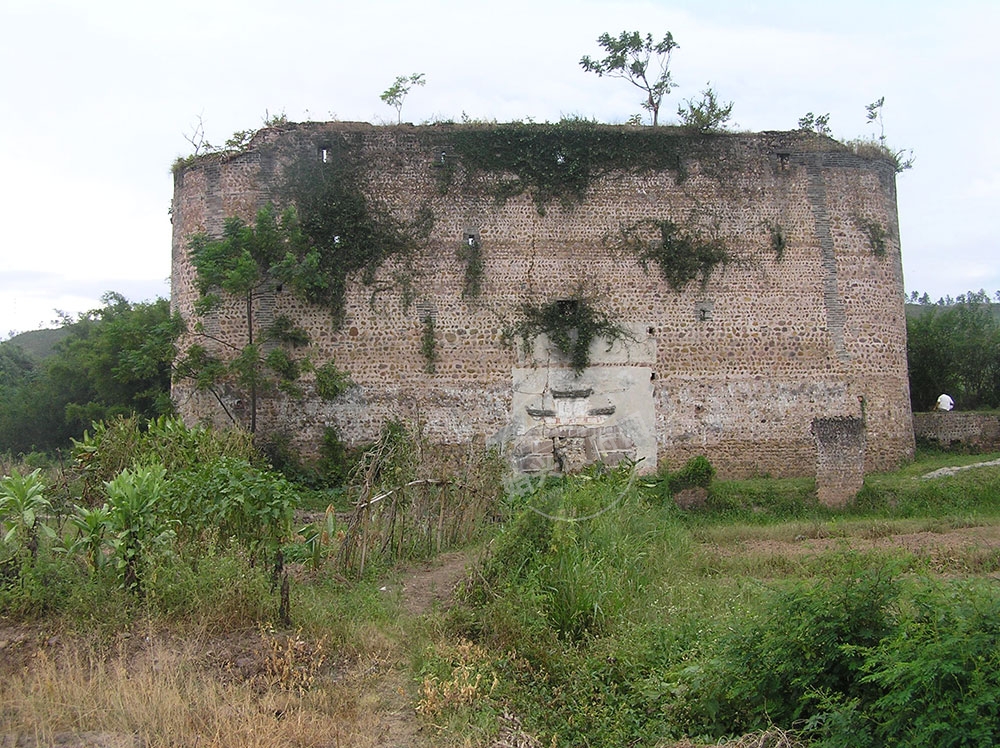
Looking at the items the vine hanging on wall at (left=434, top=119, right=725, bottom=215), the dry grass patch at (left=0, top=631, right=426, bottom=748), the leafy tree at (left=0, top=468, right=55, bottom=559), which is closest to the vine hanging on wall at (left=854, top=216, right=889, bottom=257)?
the vine hanging on wall at (left=434, top=119, right=725, bottom=215)

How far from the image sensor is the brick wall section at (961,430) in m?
16.3

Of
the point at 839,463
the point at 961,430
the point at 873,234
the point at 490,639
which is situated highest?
the point at 873,234

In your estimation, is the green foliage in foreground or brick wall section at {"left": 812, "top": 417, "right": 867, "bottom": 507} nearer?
the green foliage in foreground

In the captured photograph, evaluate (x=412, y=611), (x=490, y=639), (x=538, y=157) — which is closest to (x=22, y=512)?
(x=412, y=611)

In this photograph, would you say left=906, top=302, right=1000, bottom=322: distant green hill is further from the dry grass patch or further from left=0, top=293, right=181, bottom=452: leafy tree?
the dry grass patch

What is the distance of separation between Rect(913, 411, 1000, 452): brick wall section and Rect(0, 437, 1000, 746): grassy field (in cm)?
883

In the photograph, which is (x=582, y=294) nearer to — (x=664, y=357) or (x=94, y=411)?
(x=664, y=357)

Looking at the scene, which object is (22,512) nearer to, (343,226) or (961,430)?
(343,226)

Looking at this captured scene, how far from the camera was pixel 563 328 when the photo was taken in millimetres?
14156

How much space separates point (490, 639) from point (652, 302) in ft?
31.0

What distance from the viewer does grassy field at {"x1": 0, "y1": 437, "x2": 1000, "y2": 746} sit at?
14.0ft

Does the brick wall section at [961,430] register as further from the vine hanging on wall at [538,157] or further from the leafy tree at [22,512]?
the leafy tree at [22,512]

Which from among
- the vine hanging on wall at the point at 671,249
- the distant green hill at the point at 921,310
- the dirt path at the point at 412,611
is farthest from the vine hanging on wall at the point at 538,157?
the distant green hill at the point at 921,310

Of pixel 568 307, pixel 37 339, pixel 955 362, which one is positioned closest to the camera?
pixel 568 307
